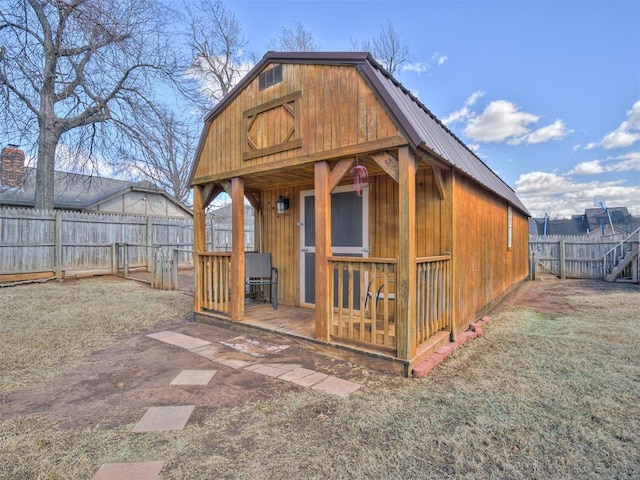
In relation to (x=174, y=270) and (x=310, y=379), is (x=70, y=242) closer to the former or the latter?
(x=174, y=270)

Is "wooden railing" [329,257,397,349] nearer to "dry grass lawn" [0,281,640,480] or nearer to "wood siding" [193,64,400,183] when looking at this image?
"dry grass lawn" [0,281,640,480]

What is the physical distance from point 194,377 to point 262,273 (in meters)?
2.95

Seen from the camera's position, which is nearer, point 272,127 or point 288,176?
point 272,127

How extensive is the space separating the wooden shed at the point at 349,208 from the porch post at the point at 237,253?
17 mm

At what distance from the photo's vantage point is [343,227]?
515 centimetres

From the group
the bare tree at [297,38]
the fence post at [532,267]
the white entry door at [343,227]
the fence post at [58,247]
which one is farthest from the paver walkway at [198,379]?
the bare tree at [297,38]

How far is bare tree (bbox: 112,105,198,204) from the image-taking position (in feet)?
37.1

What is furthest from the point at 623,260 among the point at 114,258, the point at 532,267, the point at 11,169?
the point at 11,169

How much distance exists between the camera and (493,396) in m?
2.74

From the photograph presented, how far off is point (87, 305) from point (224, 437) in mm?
5890

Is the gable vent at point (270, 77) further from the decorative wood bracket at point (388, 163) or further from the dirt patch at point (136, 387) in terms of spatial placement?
the dirt patch at point (136, 387)

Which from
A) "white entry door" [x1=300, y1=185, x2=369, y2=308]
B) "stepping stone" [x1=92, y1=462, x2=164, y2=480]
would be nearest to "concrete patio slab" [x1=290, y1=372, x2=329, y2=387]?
"stepping stone" [x1=92, y1=462, x2=164, y2=480]

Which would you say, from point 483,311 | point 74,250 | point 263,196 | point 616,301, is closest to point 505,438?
point 483,311

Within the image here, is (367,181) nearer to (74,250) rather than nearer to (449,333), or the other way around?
(449,333)
